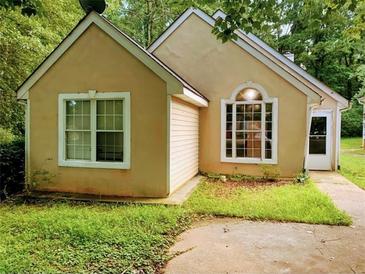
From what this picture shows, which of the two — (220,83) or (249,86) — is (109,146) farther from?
(249,86)

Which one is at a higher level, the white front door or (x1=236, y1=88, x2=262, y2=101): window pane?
(x1=236, y1=88, x2=262, y2=101): window pane

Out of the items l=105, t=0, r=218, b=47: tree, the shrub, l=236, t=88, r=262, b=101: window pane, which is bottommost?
the shrub

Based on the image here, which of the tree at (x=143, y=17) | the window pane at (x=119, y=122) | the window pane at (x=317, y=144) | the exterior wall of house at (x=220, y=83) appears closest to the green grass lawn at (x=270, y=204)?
the exterior wall of house at (x=220, y=83)

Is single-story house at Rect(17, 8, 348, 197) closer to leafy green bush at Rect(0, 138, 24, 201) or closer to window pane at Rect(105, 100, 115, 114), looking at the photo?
window pane at Rect(105, 100, 115, 114)

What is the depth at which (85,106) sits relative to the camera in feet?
26.2

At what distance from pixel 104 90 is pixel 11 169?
3600 mm

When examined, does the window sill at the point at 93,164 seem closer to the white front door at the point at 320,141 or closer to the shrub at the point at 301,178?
the shrub at the point at 301,178

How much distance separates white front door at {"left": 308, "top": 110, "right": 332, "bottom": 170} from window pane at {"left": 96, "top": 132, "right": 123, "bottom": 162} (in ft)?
28.2

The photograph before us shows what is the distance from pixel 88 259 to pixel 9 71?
33.1 ft

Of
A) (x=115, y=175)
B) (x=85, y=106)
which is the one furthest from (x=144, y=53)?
(x=115, y=175)

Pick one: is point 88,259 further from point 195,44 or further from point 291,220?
point 195,44

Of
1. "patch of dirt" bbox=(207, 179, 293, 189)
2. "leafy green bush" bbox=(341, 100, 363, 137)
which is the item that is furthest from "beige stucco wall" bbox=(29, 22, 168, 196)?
"leafy green bush" bbox=(341, 100, 363, 137)

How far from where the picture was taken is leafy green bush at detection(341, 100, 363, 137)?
3038 centimetres

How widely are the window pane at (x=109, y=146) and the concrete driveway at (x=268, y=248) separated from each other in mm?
3089
